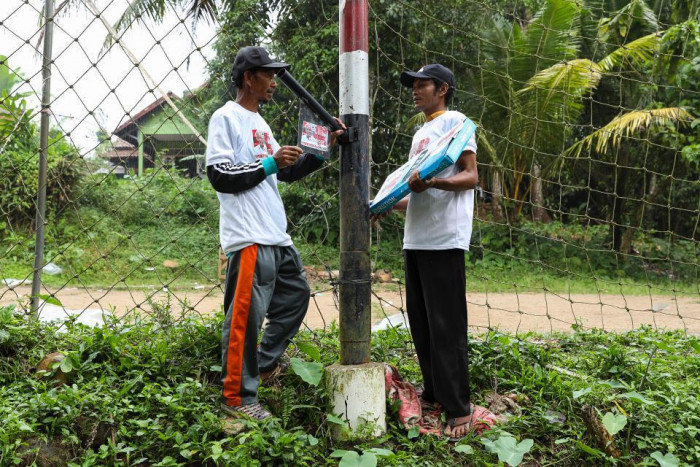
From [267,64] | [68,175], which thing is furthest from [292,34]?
[68,175]

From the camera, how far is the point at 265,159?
2549mm

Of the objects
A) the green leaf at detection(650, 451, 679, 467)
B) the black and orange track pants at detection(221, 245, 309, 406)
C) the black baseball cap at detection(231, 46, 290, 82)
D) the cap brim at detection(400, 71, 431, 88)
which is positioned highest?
the black baseball cap at detection(231, 46, 290, 82)

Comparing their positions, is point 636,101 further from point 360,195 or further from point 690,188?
point 360,195

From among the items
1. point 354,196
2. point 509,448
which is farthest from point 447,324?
point 354,196

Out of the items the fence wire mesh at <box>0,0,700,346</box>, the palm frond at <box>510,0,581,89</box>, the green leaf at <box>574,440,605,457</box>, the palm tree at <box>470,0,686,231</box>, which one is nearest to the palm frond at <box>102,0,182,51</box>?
the fence wire mesh at <box>0,0,700,346</box>

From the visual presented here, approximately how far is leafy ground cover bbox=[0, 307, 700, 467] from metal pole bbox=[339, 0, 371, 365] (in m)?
0.23

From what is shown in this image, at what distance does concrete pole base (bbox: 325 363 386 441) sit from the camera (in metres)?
2.59

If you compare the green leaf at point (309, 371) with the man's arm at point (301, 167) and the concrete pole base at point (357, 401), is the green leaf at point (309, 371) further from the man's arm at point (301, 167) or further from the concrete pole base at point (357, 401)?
the man's arm at point (301, 167)

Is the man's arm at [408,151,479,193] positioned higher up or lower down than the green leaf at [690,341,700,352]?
higher up

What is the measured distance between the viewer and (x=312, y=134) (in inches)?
102

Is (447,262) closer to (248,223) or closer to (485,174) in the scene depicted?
(248,223)

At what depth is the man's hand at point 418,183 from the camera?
254 cm

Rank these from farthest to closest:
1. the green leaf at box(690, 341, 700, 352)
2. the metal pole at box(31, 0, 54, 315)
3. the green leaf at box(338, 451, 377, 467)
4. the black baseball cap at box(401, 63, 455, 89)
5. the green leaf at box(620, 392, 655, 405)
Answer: the green leaf at box(690, 341, 700, 352), the metal pole at box(31, 0, 54, 315), the black baseball cap at box(401, 63, 455, 89), the green leaf at box(620, 392, 655, 405), the green leaf at box(338, 451, 377, 467)

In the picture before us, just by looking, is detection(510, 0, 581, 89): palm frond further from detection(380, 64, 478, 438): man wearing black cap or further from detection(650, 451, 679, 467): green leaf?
Answer: detection(650, 451, 679, 467): green leaf
